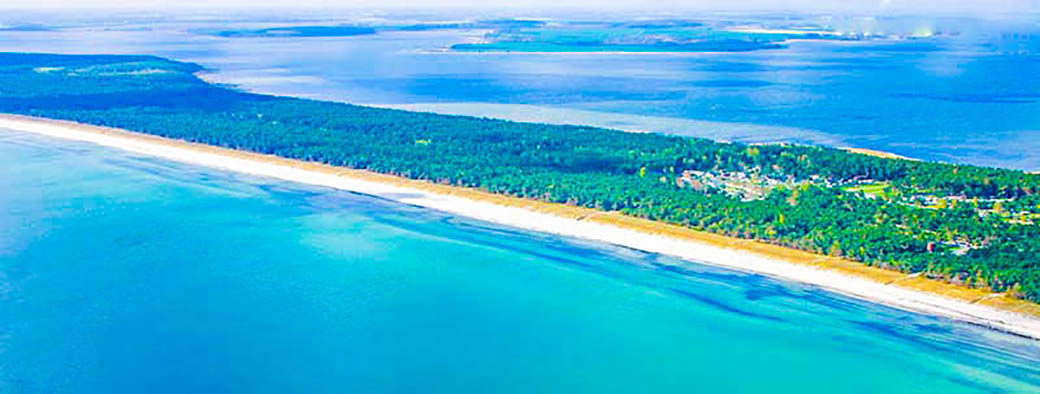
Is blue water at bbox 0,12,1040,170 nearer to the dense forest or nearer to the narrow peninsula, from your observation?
the dense forest

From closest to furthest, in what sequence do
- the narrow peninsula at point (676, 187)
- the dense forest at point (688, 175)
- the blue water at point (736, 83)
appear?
1. the narrow peninsula at point (676, 187)
2. the dense forest at point (688, 175)
3. the blue water at point (736, 83)

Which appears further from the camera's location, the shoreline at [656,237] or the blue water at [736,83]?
the blue water at [736,83]

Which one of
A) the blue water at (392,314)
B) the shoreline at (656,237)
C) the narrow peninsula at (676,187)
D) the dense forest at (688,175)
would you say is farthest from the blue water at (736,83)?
the blue water at (392,314)

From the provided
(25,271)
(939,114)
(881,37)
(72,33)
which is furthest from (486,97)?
(72,33)

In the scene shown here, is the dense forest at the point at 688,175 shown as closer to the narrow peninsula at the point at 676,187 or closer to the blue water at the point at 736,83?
the narrow peninsula at the point at 676,187

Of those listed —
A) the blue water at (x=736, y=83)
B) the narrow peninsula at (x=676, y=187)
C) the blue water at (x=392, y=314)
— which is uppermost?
the blue water at (x=736, y=83)

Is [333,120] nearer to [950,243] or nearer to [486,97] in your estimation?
[486,97]

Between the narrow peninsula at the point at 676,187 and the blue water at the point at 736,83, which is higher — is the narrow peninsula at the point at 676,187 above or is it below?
below
